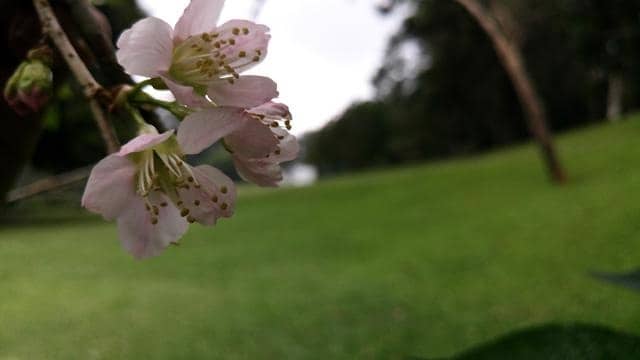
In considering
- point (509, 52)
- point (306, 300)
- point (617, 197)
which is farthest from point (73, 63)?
point (509, 52)

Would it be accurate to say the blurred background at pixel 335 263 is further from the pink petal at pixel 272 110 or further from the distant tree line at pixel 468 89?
the distant tree line at pixel 468 89

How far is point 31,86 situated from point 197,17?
56mm

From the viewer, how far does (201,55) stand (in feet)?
0.83

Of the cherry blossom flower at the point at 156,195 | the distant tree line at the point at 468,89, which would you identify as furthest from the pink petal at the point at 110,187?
the distant tree line at the point at 468,89

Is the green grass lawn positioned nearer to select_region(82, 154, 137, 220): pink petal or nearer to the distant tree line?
select_region(82, 154, 137, 220): pink petal

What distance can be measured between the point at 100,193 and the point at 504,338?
A: 0.79 ft

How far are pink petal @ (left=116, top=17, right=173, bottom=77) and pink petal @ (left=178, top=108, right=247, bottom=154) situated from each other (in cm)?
2

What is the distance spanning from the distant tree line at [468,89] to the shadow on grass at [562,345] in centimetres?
734

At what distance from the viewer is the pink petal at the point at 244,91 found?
0.78 feet

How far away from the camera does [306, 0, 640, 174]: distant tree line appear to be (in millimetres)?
8141

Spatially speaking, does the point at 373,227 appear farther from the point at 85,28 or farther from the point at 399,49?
the point at 399,49

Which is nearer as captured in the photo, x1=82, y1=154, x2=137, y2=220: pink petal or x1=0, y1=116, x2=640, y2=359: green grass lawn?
x1=82, y1=154, x2=137, y2=220: pink petal

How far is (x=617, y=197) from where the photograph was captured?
1.95m

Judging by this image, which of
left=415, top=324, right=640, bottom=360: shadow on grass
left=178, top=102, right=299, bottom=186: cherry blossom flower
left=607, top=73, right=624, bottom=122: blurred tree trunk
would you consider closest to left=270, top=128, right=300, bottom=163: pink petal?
left=178, top=102, right=299, bottom=186: cherry blossom flower
